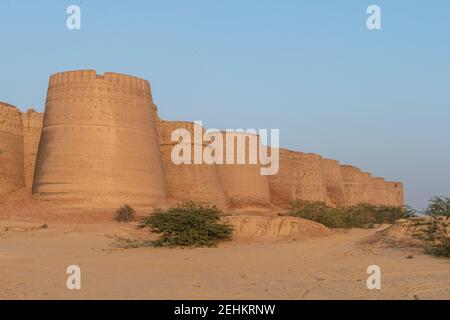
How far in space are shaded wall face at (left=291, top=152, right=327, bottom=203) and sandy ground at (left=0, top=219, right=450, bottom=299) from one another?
85.9 ft

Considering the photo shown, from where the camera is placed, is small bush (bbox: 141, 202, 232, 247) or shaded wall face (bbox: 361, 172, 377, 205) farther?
shaded wall face (bbox: 361, 172, 377, 205)

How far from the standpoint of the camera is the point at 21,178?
24.8 metres

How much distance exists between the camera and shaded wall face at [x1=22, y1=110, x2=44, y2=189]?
25259mm

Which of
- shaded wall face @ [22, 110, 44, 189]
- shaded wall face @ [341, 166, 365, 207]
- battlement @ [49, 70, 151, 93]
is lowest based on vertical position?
shaded wall face @ [341, 166, 365, 207]

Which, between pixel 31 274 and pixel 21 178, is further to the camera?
pixel 21 178

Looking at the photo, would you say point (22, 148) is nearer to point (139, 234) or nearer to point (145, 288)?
point (139, 234)

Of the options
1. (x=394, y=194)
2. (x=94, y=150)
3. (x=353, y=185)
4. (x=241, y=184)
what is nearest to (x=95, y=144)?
(x=94, y=150)

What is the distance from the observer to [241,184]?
31.3 m

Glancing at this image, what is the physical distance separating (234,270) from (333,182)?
121 ft

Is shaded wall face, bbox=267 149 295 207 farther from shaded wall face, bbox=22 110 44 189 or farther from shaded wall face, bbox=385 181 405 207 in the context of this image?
shaded wall face, bbox=385 181 405 207

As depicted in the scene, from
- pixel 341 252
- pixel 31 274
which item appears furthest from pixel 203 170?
pixel 31 274

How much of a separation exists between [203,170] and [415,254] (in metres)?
18.5

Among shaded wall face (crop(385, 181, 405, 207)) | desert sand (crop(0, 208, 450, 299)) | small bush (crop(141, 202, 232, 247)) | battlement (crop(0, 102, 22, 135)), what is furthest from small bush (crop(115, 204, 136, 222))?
shaded wall face (crop(385, 181, 405, 207))
